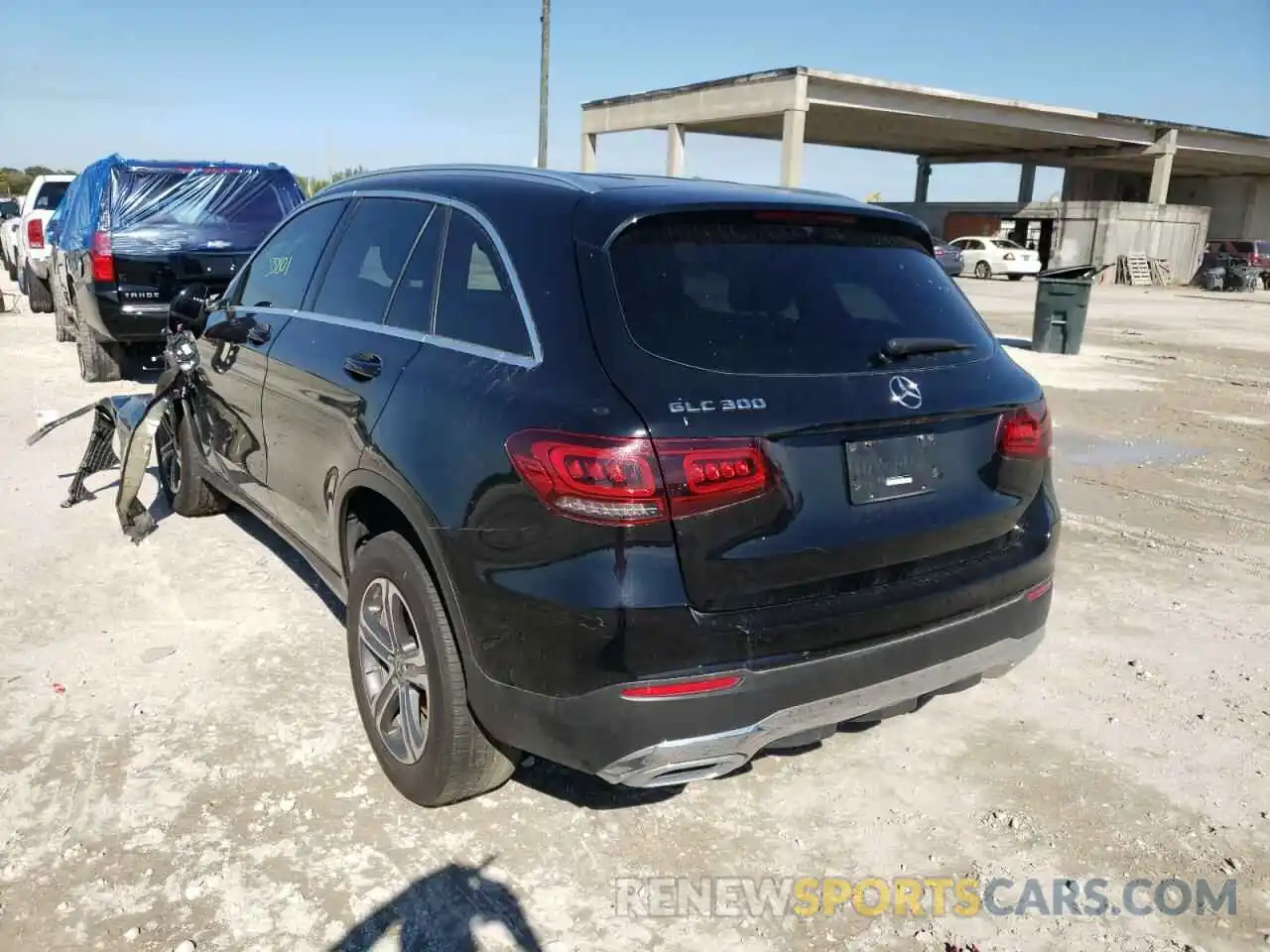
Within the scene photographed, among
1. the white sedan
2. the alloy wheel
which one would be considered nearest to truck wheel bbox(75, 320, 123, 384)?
the alloy wheel

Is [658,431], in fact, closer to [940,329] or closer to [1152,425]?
[940,329]

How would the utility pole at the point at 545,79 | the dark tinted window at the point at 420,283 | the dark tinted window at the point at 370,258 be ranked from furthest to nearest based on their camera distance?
1. the utility pole at the point at 545,79
2. the dark tinted window at the point at 370,258
3. the dark tinted window at the point at 420,283

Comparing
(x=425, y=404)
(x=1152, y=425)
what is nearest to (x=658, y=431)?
(x=425, y=404)

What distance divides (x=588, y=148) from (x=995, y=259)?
1489 cm

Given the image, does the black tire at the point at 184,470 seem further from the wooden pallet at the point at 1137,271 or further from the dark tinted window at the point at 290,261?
the wooden pallet at the point at 1137,271

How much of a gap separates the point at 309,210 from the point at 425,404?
1.83m

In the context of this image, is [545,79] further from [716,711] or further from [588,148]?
[716,711]

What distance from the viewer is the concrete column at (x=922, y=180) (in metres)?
45.1

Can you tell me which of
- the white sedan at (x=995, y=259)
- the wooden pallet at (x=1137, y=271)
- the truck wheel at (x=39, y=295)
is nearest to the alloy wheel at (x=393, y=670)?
the truck wheel at (x=39, y=295)

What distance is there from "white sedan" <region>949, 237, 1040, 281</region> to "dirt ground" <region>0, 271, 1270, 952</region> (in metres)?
32.3

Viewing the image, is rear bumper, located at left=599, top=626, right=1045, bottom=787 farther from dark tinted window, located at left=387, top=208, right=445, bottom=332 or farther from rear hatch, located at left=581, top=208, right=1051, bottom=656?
dark tinted window, located at left=387, top=208, right=445, bottom=332

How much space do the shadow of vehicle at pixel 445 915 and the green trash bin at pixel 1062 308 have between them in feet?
42.3

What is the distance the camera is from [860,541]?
8.08ft

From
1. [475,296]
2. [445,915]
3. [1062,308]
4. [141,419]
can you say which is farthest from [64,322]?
[1062,308]
